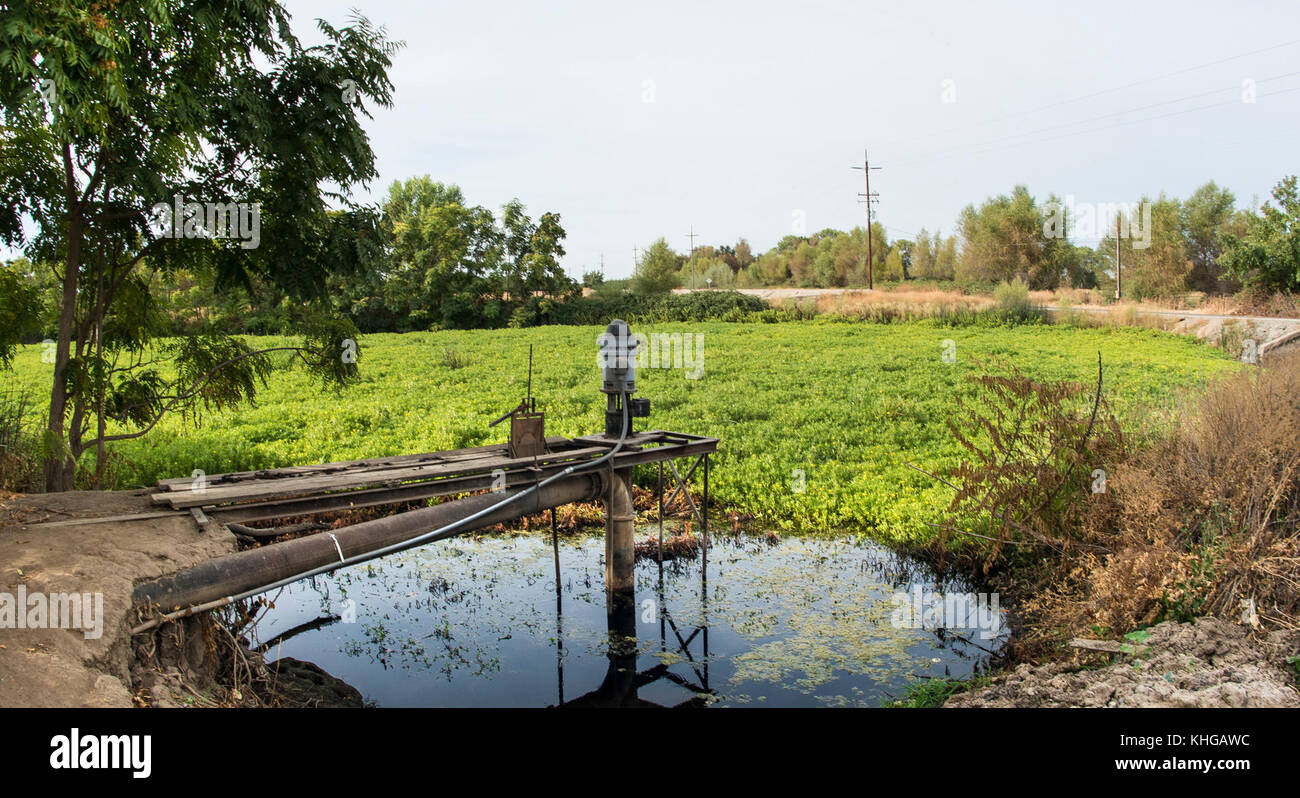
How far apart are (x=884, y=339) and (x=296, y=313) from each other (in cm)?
2381

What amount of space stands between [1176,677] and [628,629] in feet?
15.0

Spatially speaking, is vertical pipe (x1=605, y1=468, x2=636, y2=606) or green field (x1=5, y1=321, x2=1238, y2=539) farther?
green field (x1=5, y1=321, x2=1238, y2=539)

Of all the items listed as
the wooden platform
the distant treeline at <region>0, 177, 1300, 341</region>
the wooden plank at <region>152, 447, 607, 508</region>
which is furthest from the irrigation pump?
the distant treeline at <region>0, 177, 1300, 341</region>

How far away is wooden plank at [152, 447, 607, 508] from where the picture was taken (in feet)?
21.5

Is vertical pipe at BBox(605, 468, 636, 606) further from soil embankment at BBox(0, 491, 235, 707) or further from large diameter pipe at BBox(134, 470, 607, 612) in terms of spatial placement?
soil embankment at BBox(0, 491, 235, 707)

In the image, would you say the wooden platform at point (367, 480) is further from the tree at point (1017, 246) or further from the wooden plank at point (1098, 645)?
the tree at point (1017, 246)

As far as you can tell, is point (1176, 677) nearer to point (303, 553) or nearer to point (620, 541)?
point (620, 541)

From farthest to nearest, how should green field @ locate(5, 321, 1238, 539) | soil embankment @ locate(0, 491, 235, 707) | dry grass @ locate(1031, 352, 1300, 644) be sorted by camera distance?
green field @ locate(5, 321, 1238, 539) → dry grass @ locate(1031, 352, 1300, 644) → soil embankment @ locate(0, 491, 235, 707)

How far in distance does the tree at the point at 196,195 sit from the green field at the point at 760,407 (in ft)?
10.4

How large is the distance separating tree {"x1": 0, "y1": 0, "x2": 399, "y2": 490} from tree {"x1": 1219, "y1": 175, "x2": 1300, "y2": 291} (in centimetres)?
3884

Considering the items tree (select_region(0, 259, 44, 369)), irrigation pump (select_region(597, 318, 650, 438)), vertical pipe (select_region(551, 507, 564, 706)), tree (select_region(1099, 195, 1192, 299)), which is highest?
tree (select_region(1099, 195, 1192, 299))

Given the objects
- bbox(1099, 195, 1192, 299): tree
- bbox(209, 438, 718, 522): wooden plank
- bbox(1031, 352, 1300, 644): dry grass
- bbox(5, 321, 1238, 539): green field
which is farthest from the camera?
bbox(1099, 195, 1192, 299): tree

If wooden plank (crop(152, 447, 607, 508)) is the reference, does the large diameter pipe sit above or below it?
below

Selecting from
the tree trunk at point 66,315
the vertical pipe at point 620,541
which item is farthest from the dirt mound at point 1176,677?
the tree trunk at point 66,315
